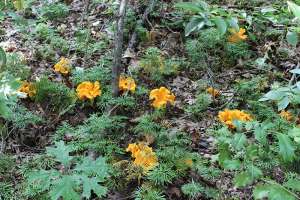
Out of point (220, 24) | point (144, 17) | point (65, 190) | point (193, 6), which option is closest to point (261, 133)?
point (220, 24)

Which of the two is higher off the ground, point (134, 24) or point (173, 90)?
point (134, 24)

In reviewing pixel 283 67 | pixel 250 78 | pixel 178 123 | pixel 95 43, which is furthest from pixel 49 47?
pixel 283 67

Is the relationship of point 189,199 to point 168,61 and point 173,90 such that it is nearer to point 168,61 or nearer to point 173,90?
point 173,90

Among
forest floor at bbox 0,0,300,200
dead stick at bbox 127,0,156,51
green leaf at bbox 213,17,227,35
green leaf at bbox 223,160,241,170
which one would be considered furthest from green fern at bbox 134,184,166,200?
dead stick at bbox 127,0,156,51

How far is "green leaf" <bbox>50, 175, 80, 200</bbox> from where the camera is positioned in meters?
2.84

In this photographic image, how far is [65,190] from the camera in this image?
2869 millimetres

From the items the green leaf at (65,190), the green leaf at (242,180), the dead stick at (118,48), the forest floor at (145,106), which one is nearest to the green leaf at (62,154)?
the forest floor at (145,106)

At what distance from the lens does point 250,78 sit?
5.78m

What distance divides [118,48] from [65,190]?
2.46 m

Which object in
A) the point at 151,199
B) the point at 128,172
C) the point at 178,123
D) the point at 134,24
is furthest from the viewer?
the point at 134,24

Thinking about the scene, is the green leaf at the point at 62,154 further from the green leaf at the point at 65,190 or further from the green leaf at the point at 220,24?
the green leaf at the point at 220,24

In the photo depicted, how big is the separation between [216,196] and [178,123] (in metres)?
1.29

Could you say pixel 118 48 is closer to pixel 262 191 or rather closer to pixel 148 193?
pixel 148 193

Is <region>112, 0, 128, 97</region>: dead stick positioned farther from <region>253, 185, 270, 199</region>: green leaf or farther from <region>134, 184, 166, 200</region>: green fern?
<region>253, 185, 270, 199</region>: green leaf
